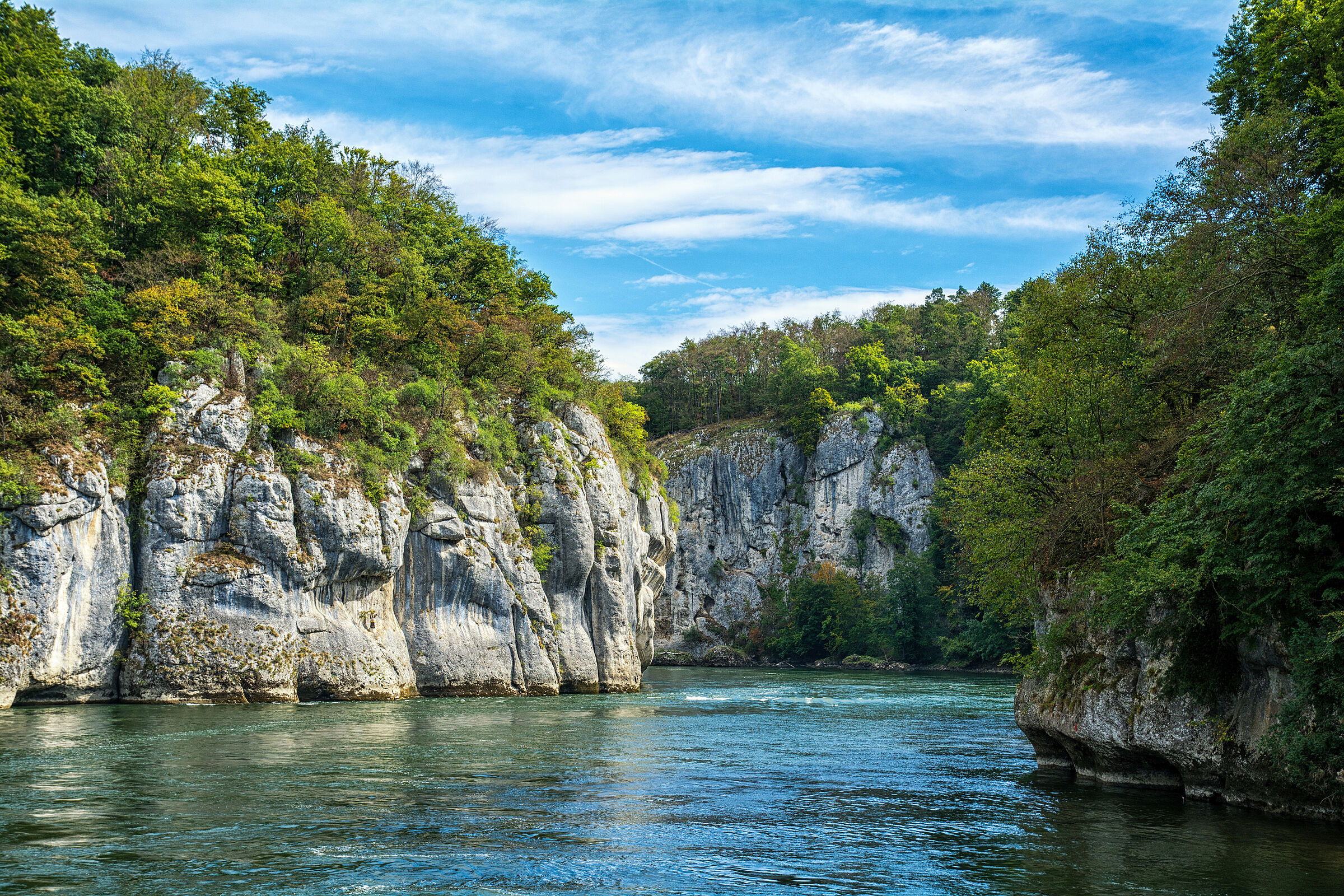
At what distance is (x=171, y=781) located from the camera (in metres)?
15.1

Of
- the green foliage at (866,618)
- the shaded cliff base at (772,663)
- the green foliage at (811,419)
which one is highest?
the green foliage at (811,419)

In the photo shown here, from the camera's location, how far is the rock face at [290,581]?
27.9 m

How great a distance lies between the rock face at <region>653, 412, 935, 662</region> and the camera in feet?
305

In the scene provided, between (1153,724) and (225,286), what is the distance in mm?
35405

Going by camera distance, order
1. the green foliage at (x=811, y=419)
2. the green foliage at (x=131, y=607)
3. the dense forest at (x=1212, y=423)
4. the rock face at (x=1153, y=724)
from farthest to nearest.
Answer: the green foliage at (x=811, y=419) → the green foliage at (x=131, y=607) → the rock face at (x=1153, y=724) → the dense forest at (x=1212, y=423)

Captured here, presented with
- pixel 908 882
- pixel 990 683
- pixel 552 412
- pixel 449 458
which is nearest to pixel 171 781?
pixel 908 882

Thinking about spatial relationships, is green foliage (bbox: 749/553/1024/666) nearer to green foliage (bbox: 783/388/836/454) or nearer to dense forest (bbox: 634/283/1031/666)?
dense forest (bbox: 634/283/1031/666)

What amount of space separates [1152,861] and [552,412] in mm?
39773

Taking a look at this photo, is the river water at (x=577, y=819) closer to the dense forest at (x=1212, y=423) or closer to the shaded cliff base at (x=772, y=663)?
the dense forest at (x=1212, y=423)

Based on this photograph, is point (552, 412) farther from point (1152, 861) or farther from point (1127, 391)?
point (1152, 861)

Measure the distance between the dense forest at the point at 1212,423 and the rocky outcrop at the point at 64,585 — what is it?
26574 millimetres

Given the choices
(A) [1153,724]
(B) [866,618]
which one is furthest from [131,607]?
(B) [866,618]

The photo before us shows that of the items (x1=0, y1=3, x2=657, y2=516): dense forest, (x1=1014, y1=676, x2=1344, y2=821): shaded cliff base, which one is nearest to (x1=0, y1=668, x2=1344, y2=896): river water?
(x1=1014, y1=676, x2=1344, y2=821): shaded cliff base

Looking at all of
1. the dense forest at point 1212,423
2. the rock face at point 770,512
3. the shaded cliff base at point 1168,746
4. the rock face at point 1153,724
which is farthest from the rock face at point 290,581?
the rock face at point 770,512
